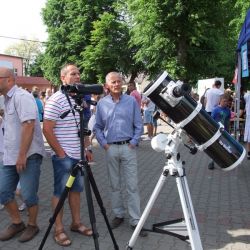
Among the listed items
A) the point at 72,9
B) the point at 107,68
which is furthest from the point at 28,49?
the point at 107,68

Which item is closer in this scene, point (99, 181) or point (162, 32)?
point (99, 181)

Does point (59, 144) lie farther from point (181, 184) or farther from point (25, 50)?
point (25, 50)

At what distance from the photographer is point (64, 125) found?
424cm

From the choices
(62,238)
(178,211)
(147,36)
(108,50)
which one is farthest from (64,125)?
(108,50)

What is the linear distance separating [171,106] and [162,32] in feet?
79.3

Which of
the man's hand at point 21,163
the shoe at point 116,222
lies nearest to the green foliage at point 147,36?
the shoe at point 116,222

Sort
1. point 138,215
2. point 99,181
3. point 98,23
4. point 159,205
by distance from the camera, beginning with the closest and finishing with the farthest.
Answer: point 138,215, point 159,205, point 99,181, point 98,23

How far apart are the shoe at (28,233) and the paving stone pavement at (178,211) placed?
50mm

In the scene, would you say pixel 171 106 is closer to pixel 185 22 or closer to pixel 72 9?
pixel 185 22

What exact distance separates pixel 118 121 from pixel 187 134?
1395 millimetres

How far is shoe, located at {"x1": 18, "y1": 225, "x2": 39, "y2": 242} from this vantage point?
437 cm

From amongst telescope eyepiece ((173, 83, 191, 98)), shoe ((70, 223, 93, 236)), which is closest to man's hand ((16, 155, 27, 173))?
shoe ((70, 223, 93, 236))

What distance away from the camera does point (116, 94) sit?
4711 millimetres

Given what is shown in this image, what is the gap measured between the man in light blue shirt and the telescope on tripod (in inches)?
47.0
